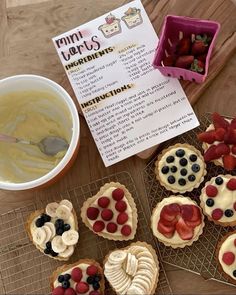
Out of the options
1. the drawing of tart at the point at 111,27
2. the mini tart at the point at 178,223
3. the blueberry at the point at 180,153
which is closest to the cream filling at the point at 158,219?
the mini tart at the point at 178,223

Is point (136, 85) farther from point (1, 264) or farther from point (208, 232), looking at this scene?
point (1, 264)

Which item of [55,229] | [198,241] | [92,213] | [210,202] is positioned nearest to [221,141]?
[210,202]

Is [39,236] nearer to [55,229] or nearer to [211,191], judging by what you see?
[55,229]

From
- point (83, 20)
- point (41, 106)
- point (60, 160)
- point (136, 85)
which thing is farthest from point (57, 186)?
point (83, 20)

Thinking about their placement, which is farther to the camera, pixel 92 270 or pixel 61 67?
pixel 61 67

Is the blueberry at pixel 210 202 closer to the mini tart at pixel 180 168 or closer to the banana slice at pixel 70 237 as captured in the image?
the mini tart at pixel 180 168

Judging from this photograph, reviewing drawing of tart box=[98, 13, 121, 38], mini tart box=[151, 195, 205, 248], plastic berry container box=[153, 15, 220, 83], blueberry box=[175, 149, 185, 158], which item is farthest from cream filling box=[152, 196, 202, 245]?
drawing of tart box=[98, 13, 121, 38]
